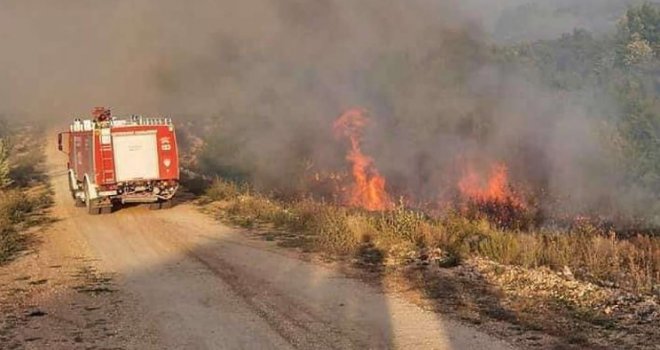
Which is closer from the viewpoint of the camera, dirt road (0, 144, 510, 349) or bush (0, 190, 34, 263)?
dirt road (0, 144, 510, 349)

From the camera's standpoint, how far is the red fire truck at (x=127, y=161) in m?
15.6

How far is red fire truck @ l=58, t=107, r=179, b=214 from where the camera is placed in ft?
51.3

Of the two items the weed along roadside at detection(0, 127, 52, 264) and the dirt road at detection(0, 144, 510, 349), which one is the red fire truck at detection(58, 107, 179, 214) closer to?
the weed along roadside at detection(0, 127, 52, 264)

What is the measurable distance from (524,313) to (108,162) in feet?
37.8

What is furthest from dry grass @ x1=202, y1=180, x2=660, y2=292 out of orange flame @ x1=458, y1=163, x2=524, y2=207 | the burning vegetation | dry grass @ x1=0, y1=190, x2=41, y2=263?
orange flame @ x1=458, y1=163, x2=524, y2=207

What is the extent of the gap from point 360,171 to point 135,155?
11.6 m

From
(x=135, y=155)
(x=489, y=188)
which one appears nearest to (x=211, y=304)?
(x=135, y=155)

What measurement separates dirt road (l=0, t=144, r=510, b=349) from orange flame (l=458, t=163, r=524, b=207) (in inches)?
536

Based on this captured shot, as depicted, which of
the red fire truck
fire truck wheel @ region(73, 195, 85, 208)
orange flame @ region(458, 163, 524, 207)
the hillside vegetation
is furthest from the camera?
orange flame @ region(458, 163, 524, 207)

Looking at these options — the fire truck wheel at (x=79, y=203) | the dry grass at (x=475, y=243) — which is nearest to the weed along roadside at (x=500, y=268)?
the dry grass at (x=475, y=243)

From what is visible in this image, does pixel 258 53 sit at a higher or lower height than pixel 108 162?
higher

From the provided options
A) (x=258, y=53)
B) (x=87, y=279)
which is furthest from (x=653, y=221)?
(x=258, y=53)

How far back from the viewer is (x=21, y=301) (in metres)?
8.46

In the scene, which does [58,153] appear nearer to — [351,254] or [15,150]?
[15,150]
